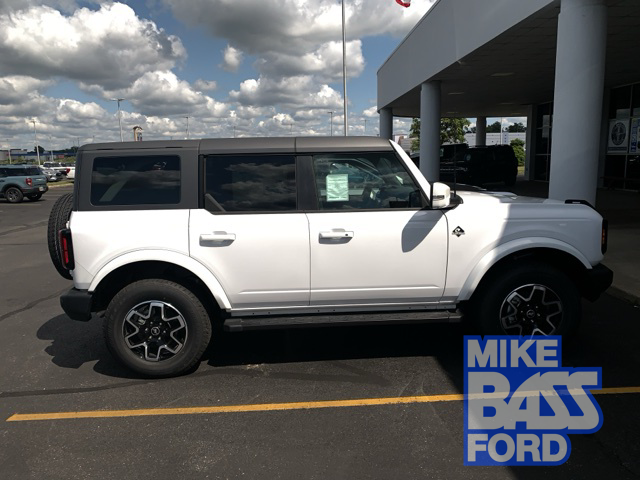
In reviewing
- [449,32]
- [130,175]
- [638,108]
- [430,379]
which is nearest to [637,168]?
[638,108]

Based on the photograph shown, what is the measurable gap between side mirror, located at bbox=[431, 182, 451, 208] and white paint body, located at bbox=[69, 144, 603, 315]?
0.49 feet

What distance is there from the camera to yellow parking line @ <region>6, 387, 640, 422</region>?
3.46 m

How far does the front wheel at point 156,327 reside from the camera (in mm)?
3877

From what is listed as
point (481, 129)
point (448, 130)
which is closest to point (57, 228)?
point (481, 129)

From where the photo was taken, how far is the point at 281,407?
3521 mm

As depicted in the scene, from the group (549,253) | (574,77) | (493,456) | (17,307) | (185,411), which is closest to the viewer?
(493,456)

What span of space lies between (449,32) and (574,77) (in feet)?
22.0

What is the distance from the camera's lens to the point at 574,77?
762 centimetres

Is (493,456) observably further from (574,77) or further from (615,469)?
(574,77)

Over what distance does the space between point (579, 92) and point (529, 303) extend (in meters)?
4.98

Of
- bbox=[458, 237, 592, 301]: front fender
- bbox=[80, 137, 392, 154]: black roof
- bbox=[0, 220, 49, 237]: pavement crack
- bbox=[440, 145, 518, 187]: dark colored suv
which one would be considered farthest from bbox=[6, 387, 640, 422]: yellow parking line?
bbox=[440, 145, 518, 187]: dark colored suv

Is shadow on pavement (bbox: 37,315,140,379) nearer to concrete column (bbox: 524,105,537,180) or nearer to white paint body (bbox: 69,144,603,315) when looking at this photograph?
white paint body (bbox: 69,144,603,315)

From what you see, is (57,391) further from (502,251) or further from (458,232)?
(502,251)

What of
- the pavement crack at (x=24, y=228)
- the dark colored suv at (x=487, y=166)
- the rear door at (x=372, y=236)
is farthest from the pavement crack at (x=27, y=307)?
the dark colored suv at (x=487, y=166)
